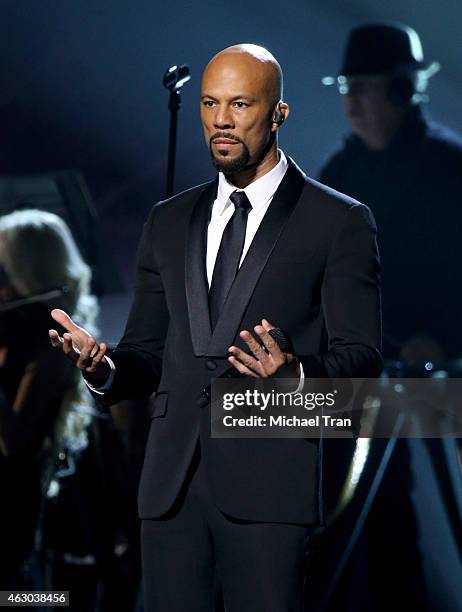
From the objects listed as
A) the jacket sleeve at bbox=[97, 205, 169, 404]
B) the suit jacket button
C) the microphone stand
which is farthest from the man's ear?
the microphone stand

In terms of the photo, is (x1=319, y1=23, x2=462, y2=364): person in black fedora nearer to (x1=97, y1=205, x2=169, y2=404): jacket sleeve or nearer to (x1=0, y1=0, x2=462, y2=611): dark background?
(x1=0, y1=0, x2=462, y2=611): dark background

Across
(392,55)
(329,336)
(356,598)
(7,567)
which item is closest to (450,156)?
(392,55)

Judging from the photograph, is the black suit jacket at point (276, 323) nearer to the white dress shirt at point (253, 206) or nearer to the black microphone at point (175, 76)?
the white dress shirt at point (253, 206)

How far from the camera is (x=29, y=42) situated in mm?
3205

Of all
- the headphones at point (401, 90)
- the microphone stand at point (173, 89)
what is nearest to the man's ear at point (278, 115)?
the microphone stand at point (173, 89)

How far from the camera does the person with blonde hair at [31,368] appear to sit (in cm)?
298

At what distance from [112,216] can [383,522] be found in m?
1.16

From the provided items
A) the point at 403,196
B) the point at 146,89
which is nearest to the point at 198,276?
Result: the point at 403,196

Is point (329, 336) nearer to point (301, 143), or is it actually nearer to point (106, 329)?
point (301, 143)

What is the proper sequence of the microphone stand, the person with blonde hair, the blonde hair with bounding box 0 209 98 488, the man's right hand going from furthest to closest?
the blonde hair with bounding box 0 209 98 488 → the person with blonde hair → the microphone stand → the man's right hand

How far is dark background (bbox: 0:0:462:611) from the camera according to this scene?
9.86 ft

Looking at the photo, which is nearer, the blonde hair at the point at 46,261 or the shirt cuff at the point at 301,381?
the shirt cuff at the point at 301,381

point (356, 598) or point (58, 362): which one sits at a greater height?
point (58, 362)

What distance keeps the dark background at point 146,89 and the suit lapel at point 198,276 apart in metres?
1.15
